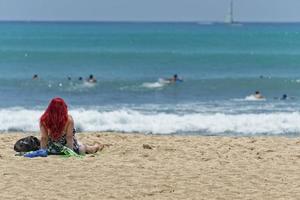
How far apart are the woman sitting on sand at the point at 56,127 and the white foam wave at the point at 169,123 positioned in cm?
526

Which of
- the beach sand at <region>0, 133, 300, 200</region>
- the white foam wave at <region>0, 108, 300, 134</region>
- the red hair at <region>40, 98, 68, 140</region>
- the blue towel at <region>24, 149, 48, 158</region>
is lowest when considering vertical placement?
the beach sand at <region>0, 133, 300, 200</region>

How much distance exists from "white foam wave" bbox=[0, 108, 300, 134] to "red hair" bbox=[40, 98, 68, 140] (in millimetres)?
5431

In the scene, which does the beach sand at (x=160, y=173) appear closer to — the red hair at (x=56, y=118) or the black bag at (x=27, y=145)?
the black bag at (x=27, y=145)

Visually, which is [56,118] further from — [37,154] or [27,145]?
[27,145]

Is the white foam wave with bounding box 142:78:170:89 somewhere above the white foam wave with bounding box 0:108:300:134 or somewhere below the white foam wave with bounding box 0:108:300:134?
above

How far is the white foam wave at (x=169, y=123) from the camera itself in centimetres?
1501

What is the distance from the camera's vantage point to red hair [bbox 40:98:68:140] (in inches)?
373

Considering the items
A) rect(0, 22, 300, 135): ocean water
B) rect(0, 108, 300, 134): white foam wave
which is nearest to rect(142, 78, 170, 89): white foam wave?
rect(0, 22, 300, 135): ocean water

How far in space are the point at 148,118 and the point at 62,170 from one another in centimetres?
788

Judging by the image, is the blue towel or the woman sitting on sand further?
the blue towel

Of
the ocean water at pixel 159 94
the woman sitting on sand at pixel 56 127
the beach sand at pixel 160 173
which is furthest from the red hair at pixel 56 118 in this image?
the ocean water at pixel 159 94

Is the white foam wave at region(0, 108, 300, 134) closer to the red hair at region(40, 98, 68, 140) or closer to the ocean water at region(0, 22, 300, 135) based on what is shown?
the ocean water at region(0, 22, 300, 135)

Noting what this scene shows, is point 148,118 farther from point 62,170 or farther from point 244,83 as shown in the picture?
point 244,83

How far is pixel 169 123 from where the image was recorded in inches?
615
